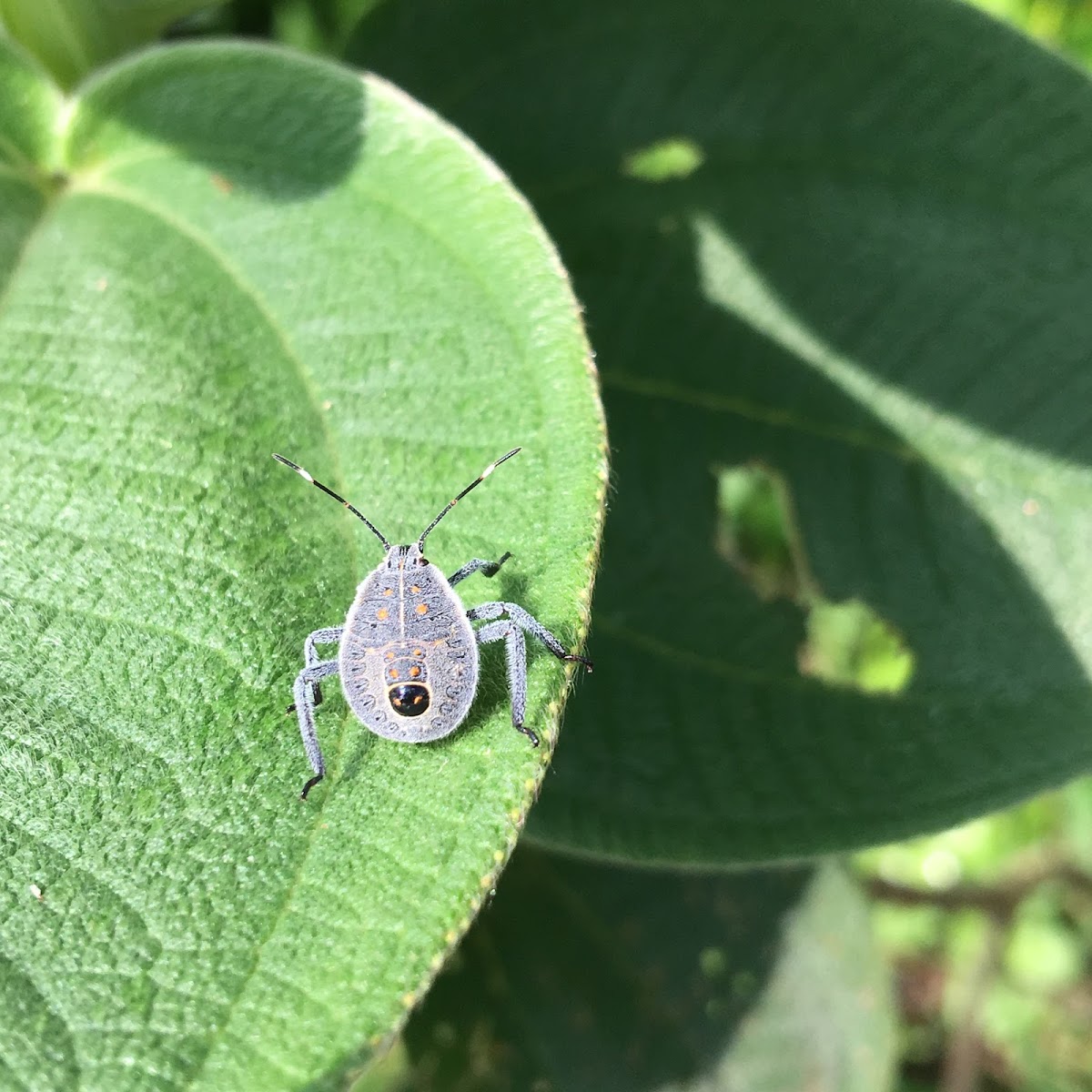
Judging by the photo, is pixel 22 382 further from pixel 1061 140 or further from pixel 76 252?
pixel 1061 140

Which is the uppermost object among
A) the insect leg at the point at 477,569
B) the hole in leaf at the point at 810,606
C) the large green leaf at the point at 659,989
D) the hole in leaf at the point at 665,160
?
the hole in leaf at the point at 665,160

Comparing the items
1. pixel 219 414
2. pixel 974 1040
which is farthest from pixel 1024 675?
pixel 974 1040

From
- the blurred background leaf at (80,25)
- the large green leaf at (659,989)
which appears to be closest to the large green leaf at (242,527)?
the blurred background leaf at (80,25)

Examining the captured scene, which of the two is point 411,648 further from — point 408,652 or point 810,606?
point 810,606

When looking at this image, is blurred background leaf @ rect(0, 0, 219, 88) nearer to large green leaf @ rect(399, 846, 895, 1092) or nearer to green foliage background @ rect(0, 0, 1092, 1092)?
green foliage background @ rect(0, 0, 1092, 1092)

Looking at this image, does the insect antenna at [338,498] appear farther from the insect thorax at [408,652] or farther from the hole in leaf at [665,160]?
the hole in leaf at [665,160]

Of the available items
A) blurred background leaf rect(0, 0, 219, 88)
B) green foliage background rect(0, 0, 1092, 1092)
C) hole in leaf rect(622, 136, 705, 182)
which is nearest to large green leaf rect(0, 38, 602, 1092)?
green foliage background rect(0, 0, 1092, 1092)

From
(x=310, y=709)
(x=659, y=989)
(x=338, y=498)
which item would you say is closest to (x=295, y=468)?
(x=338, y=498)
